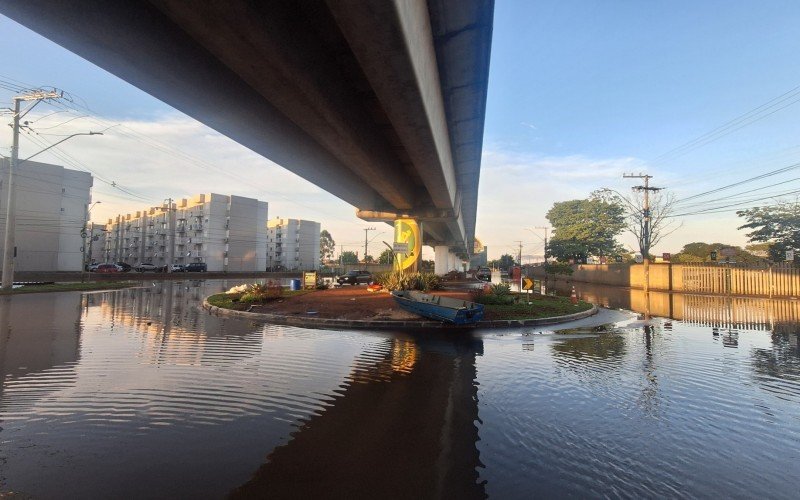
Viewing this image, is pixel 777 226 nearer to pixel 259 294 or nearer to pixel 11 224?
pixel 259 294

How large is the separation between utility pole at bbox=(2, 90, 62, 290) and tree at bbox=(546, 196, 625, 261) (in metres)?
66.0

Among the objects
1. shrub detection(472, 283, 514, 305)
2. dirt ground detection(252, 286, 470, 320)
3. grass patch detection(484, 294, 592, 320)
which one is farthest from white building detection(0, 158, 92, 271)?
grass patch detection(484, 294, 592, 320)

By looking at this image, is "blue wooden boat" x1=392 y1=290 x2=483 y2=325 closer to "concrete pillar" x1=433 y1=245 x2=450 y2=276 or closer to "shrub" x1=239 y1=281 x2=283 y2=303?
"shrub" x1=239 y1=281 x2=283 y2=303

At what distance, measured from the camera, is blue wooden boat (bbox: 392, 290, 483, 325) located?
1330 centimetres

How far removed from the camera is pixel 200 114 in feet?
37.2

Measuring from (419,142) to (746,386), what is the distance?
9.85 meters

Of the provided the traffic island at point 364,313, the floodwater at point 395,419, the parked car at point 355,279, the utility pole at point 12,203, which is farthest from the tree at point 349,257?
the floodwater at point 395,419

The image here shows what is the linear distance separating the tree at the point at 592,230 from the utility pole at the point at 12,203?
66.0 m

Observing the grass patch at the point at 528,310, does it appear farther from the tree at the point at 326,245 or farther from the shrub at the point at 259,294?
the tree at the point at 326,245

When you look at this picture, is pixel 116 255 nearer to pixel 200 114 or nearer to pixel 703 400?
pixel 200 114

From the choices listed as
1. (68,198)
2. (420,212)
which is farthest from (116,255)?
(420,212)

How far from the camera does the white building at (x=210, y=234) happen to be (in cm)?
8694

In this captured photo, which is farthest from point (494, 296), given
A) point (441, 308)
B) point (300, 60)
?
point (300, 60)

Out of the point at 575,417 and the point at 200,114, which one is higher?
the point at 200,114
